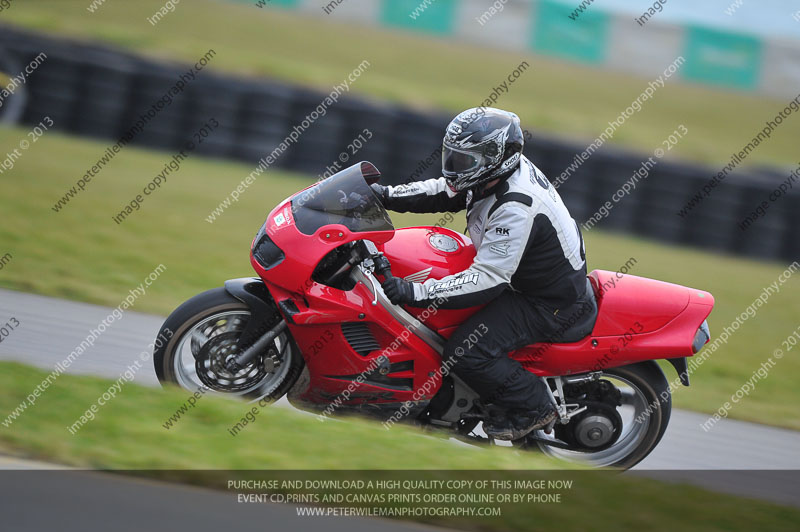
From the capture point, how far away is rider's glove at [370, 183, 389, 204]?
15.5ft

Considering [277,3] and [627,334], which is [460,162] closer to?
[627,334]

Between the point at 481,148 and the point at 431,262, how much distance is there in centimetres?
70

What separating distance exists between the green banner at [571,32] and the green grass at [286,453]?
71.3 feet

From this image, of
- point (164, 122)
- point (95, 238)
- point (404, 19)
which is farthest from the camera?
point (404, 19)

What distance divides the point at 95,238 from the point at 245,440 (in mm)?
5036

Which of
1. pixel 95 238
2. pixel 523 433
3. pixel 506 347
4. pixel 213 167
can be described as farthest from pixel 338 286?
pixel 213 167

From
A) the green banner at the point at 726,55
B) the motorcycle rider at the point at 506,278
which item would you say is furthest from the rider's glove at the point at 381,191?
the green banner at the point at 726,55

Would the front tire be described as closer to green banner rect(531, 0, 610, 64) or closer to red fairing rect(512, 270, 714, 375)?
red fairing rect(512, 270, 714, 375)

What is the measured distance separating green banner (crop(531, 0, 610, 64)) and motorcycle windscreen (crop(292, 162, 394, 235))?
69.8ft

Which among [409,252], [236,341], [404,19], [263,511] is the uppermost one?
[409,252]

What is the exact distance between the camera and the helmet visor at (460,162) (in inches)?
173

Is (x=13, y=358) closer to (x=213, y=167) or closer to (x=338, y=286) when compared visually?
(x=338, y=286)

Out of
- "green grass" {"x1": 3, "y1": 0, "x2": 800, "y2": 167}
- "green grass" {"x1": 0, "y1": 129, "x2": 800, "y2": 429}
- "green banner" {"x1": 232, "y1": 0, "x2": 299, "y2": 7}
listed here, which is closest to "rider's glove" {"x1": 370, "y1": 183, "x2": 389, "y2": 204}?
"green grass" {"x1": 0, "y1": 129, "x2": 800, "y2": 429}

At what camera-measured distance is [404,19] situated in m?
25.0
